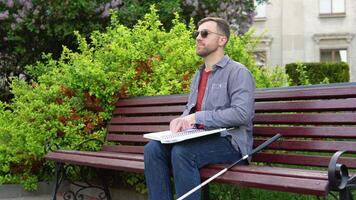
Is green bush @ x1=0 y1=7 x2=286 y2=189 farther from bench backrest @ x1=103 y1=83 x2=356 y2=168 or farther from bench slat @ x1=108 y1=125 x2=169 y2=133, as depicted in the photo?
bench backrest @ x1=103 y1=83 x2=356 y2=168

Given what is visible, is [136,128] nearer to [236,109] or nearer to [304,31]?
[236,109]

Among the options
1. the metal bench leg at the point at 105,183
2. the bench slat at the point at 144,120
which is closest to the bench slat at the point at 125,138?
the bench slat at the point at 144,120

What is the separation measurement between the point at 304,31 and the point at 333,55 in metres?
1.92

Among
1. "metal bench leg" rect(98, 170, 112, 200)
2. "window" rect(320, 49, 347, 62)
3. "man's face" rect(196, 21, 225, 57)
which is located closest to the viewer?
"man's face" rect(196, 21, 225, 57)

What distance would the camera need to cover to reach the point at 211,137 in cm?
389

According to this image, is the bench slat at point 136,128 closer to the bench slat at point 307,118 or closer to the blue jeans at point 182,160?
the bench slat at point 307,118

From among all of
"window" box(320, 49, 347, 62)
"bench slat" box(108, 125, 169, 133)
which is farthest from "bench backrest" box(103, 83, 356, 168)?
"window" box(320, 49, 347, 62)

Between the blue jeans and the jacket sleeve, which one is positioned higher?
the jacket sleeve

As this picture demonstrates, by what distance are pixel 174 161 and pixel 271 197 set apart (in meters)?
1.42

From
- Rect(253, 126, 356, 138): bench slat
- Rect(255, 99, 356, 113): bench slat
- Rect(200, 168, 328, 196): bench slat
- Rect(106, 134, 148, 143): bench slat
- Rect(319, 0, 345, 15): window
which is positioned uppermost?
Rect(319, 0, 345, 15): window

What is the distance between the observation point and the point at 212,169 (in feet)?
12.3

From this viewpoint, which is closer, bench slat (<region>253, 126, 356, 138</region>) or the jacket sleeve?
bench slat (<region>253, 126, 356, 138</region>)

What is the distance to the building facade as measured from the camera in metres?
30.1

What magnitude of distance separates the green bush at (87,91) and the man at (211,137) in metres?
1.94
